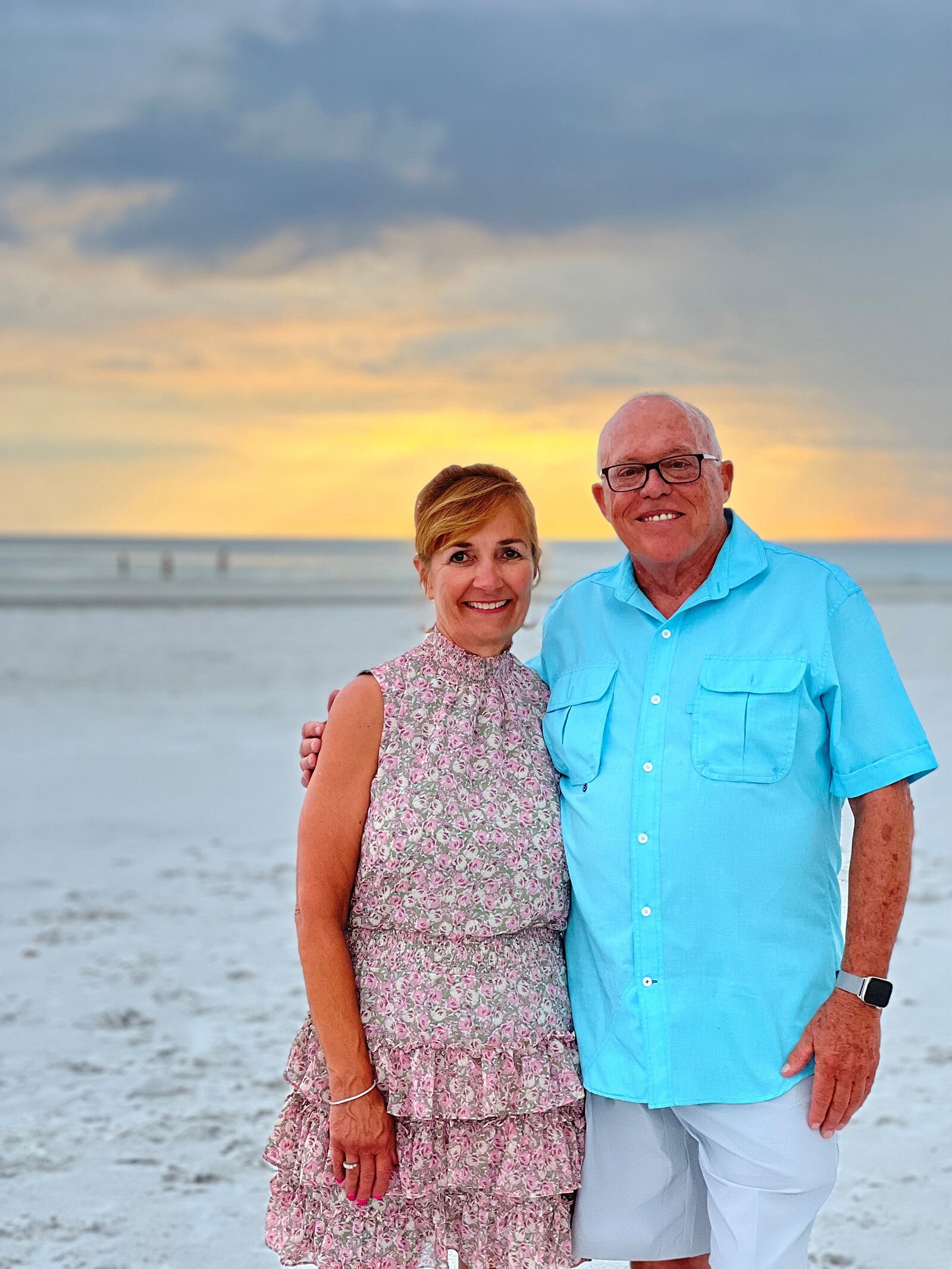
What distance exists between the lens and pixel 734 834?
8.61 ft

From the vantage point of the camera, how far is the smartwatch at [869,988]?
2.57 metres

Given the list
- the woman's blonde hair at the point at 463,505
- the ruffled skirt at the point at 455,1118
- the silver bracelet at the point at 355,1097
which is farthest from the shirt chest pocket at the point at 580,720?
the silver bracelet at the point at 355,1097

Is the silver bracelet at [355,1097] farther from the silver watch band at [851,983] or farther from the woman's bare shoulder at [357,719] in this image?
the silver watch band at [851,983]

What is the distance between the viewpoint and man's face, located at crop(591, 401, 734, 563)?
2797mm

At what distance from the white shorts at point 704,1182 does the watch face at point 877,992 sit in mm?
224

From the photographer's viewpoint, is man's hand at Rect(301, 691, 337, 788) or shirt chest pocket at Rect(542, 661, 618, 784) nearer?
shirt chest pocket at Rect(542, 661, 618, 784)

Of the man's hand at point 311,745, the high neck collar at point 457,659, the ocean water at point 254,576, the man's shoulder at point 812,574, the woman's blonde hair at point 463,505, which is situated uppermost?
the ocean water at point 254,576

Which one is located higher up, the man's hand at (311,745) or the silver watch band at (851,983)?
the man's hand at (311,745)

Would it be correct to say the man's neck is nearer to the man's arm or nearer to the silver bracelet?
the man's arm

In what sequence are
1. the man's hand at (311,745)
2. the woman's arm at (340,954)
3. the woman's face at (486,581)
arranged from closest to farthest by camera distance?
the woman's arm at (340,954) → the woman's face at (486,581) → the man's hand at (311,745)

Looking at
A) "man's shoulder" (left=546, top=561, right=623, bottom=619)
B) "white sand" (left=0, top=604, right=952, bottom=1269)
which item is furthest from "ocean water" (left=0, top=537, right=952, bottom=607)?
"white sand" (left=0, top=604, right=952, bottom=1269)

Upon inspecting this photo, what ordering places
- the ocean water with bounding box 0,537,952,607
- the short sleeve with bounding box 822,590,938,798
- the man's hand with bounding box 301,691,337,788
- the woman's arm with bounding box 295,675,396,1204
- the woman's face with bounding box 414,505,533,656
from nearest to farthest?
1. the short sleeve with bounding box 822,590,938,798
2. the woman's arm with bounding box 295,675,396,1204
3. the woman's face with bounding box 414,505,533,656
4. the man's hand with bounding box 301,691,337,788
5. the ocean water with bounding box 0,537,952,607


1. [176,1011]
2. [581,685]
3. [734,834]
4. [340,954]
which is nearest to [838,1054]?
[734,834]

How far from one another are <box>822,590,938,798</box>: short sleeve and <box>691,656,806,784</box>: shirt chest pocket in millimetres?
79
